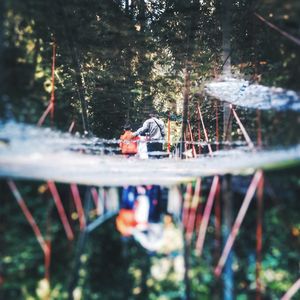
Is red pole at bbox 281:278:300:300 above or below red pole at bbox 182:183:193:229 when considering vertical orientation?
below

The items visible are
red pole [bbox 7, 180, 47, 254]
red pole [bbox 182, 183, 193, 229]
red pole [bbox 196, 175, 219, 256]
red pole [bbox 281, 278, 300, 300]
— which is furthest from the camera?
red pole [bbox 182, 183, 193, 229]

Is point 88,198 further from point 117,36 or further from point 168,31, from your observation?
point 168,31

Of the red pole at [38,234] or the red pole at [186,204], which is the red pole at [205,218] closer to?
the red pole at [186,204]

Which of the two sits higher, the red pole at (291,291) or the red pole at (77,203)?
the red pole at (77,203)

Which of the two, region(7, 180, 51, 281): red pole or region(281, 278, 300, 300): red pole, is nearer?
region(7, 180, 51, 281): red pole

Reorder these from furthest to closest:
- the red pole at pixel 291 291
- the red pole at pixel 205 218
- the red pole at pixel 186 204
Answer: the red pole at pixel 186 204
the red pole at pixel 205 218
the red pole at pixel 291 291

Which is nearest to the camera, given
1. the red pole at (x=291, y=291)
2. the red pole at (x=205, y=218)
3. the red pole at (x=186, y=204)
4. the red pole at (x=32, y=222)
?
the red pole at (x=32, y=222)

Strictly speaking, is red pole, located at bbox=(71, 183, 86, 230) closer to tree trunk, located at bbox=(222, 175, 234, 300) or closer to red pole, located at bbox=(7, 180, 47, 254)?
red pole, located at bbox=(7, 180, 47, 254)

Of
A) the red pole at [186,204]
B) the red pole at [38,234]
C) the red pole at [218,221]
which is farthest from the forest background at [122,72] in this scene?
the red pole at [186,204]

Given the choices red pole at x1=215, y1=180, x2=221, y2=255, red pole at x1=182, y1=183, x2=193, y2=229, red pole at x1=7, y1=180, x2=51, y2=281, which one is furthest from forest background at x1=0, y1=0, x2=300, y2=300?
red pole at x1=182, y1=183, x2=193, y2=229

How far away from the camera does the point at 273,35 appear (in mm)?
5453

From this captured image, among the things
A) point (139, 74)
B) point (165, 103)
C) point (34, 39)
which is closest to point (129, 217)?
point (34, 39)

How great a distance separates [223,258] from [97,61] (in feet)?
21.0

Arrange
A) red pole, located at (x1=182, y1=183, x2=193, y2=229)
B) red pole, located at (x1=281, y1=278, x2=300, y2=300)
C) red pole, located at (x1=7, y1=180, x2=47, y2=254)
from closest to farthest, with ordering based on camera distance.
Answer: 1. red pole, located at (x1=7, y1=180, x2=47, y2=254)
2. red pole, located at (x1=281, y1=278, x2=300, y2=300)
3. red pole, located at (x1=182, y1=183, x2=193, y2=229)
